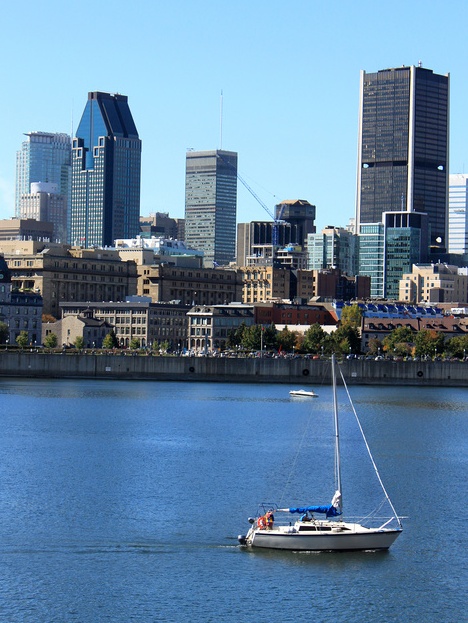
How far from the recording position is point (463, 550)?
70.1 metres

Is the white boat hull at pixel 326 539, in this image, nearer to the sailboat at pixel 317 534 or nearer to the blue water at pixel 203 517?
the sailboat at pixel 317 534

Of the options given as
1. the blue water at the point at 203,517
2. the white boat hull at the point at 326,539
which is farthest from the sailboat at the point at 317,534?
the blue water at the point at 203,517

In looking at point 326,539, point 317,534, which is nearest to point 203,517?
point 317,534

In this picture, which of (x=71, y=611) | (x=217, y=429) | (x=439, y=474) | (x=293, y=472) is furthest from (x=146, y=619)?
(x=217, y=429)

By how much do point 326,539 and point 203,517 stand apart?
1003 cm

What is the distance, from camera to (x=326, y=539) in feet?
222

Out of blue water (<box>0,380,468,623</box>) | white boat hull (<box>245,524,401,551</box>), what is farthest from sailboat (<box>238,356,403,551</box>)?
blue water (<box>0,380,468,623</box>)

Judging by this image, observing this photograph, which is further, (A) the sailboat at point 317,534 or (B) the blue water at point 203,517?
(A) the sailboat at point 317,534

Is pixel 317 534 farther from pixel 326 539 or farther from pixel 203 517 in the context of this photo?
pixel 203 517

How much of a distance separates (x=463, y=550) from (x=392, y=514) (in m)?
7.34

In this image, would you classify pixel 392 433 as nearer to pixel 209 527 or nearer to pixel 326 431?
pixel 326 431

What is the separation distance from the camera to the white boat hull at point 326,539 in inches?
2662

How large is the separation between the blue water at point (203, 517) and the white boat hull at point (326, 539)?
19.0 inches

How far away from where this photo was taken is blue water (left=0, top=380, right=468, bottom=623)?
6088 centimetres
